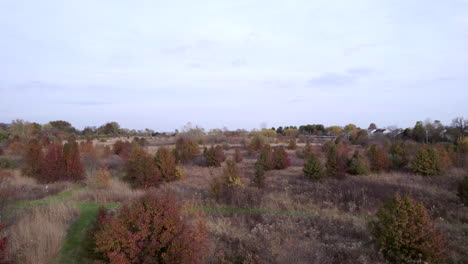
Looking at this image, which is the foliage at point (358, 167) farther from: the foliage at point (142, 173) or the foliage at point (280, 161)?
the foliage at point (142, 173)

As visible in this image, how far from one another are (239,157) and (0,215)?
19673 mm

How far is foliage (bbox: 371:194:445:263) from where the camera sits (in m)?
6.43

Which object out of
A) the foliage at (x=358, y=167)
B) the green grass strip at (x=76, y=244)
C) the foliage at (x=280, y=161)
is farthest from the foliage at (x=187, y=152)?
the green grass strip at (x=76, y=244)

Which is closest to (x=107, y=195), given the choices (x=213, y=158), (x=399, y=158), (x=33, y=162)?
(x=33, y=162)

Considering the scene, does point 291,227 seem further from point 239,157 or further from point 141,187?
point 239,157

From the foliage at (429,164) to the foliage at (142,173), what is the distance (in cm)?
1447

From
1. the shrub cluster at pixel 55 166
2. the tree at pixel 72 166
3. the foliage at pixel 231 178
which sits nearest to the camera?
the foliage at pixel 231 178

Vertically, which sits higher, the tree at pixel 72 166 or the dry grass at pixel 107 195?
the tree at pixel 72 166

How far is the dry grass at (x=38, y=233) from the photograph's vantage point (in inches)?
248

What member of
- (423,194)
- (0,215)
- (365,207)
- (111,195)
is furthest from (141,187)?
(423,194)

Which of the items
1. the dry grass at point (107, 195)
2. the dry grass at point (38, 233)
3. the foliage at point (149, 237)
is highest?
the foliage at point (149, 237)

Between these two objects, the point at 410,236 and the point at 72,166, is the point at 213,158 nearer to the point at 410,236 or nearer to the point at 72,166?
the point at 72,166

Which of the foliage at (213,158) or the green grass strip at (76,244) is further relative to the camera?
the foliage at (213,158)

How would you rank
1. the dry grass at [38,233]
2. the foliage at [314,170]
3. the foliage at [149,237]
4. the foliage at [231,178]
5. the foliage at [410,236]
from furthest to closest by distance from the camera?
the foliage at [314,170]
the foliage at [231,178]
the foliage at [410,236]
the dry grass at [38,233]
the foliage at [149,237]
